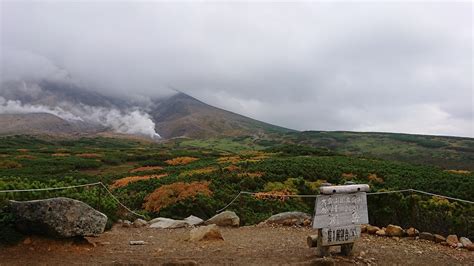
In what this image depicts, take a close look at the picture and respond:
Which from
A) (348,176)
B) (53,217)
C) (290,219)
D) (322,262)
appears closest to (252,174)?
(348,176)

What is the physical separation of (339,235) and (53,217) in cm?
614

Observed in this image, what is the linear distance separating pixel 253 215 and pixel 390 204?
490 cm

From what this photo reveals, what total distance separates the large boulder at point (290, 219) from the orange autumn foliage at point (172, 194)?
4.25 m

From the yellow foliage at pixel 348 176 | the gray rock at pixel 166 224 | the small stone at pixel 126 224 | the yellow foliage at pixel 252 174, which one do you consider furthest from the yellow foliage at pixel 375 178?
the small stone at pixel 126 224

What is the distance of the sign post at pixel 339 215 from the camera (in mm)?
8758

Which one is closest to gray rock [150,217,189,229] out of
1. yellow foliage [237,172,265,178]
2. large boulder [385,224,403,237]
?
large boulder [385,224,403,237]

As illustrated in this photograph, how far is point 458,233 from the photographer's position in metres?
12.1

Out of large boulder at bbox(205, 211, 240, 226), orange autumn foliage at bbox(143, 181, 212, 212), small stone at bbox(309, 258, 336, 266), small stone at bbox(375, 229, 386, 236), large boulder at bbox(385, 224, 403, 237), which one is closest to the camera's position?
small stone at bbox(309, 258, 336, 266)

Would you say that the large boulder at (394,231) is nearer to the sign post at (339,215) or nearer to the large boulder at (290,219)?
the sign post at (339,215)

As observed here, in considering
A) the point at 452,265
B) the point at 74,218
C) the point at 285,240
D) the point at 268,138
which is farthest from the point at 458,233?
the point at 268,138

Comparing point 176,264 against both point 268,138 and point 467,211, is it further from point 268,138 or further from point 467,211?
point 268,138

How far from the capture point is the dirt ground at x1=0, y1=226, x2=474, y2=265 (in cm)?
855

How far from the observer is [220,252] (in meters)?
9.40

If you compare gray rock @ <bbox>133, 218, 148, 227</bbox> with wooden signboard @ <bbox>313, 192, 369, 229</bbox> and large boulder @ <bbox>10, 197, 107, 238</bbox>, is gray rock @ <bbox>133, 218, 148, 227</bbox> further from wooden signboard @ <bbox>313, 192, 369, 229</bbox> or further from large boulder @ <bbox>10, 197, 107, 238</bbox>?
wooden signboard @ <bbox>313, 192, 369, 229</bbox>
